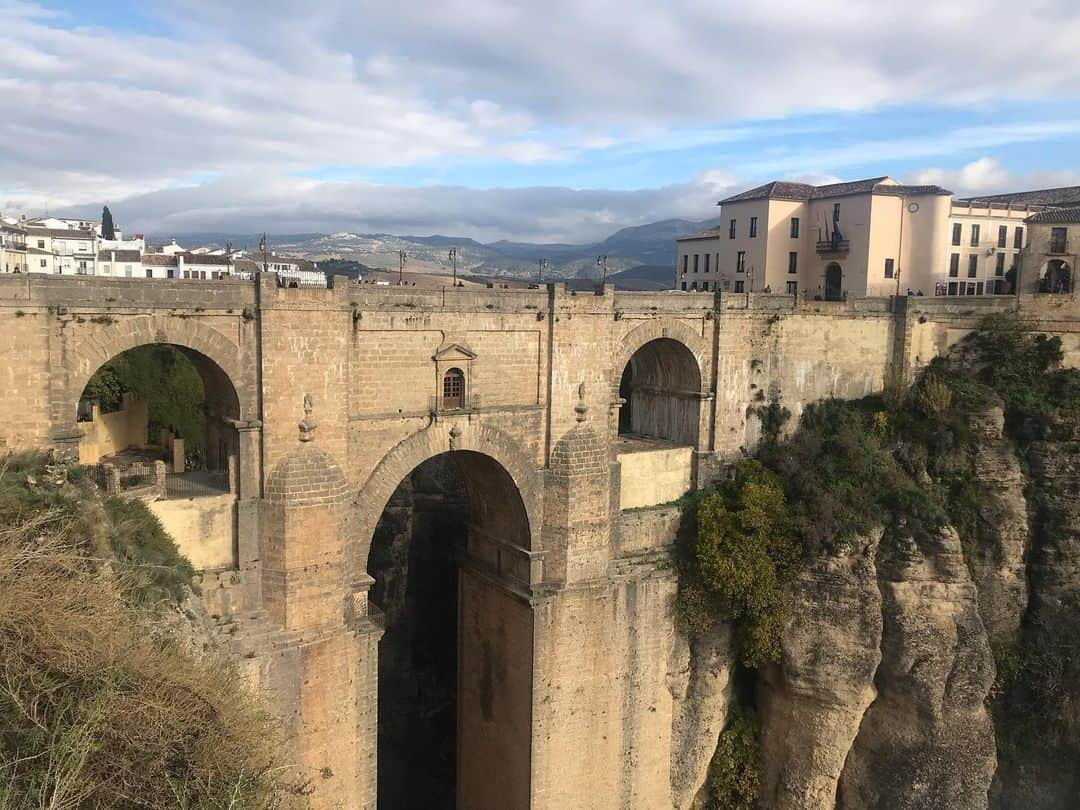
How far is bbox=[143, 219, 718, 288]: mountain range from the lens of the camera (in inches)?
3319

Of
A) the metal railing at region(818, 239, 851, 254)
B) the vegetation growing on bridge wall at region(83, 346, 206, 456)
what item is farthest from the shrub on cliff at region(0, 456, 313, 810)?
the metal railing at region(818, 239, 851, 254)

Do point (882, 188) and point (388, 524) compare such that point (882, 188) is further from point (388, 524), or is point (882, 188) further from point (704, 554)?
point (388, 524)

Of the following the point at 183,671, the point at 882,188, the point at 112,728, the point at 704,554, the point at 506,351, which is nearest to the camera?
the point at 112,728

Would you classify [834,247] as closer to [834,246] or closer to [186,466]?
[834,246]

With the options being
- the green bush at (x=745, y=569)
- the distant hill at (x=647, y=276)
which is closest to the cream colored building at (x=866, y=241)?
the green bush at (x=745, y=569)

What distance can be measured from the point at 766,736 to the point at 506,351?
41.2 feet

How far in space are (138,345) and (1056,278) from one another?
30.4 meters

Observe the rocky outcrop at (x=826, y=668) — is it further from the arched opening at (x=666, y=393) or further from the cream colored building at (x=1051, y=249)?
the cream colored building at (x=1051, y=249)

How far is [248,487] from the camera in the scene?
655 inches

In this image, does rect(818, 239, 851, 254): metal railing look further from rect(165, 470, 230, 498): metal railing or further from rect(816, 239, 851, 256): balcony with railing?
rect(165, 470, 230, 498): metal railing

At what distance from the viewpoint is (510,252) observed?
14638 centimetres

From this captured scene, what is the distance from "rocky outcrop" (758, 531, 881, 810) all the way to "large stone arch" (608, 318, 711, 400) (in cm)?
583

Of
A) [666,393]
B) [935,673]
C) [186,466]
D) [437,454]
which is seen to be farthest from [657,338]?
[186,466]

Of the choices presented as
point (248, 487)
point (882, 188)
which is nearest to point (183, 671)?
point (248, 487)
